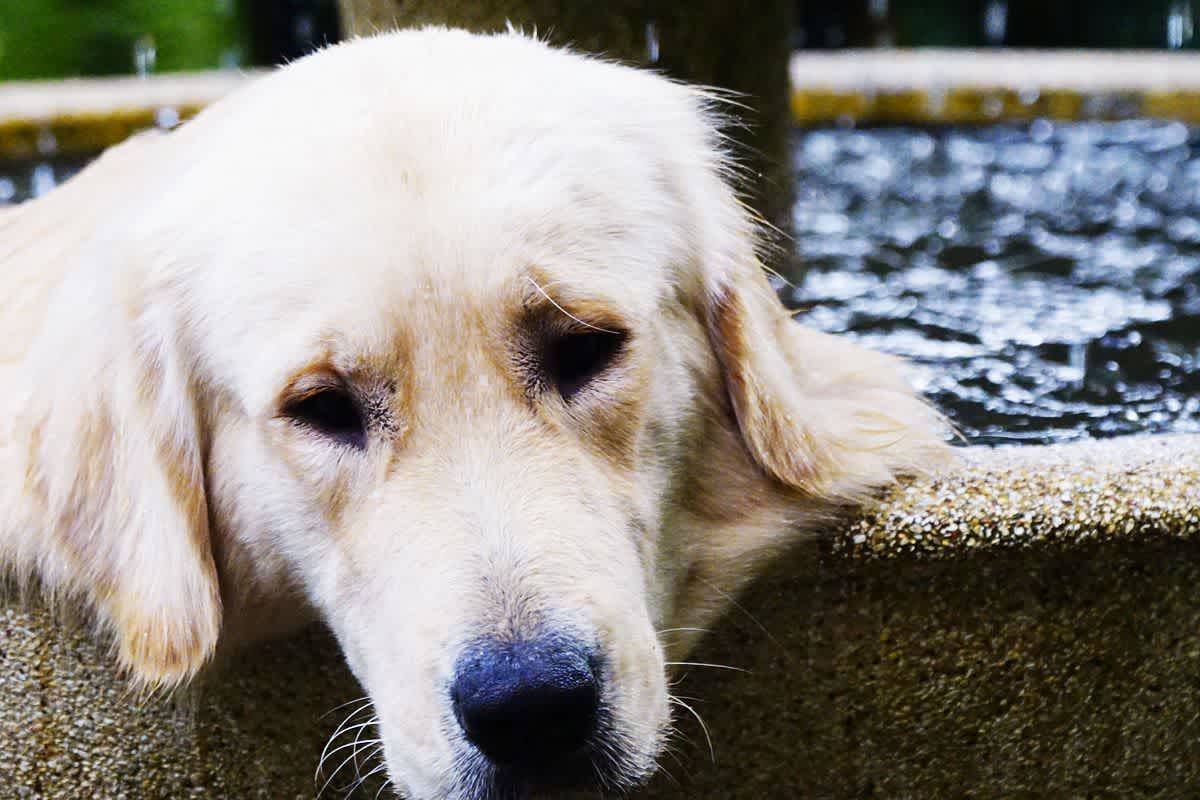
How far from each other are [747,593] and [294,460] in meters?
0.81

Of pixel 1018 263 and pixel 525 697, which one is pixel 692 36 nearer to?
pixel 1018 263

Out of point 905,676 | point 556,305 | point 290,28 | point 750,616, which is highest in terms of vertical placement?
point 290,28

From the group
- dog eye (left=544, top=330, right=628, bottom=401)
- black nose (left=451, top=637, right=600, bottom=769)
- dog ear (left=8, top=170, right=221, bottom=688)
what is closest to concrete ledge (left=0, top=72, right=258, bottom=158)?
dog ear (left=8, top=170, right=221, bottom=688)

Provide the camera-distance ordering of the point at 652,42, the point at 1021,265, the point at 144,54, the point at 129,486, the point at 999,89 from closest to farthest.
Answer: the point at 129,486
the point at 652,42
the point at 1021,265
the point at 999,89
the point at 144,54

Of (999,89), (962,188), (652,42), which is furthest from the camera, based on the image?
(999,89)

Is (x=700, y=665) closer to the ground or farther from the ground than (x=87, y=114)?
closer to the ground

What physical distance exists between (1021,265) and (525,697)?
3683 mm

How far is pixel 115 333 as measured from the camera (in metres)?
2.52

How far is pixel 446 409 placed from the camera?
215 centimetres

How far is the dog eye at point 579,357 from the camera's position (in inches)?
87.4

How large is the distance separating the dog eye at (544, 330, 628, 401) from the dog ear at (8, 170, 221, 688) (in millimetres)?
694

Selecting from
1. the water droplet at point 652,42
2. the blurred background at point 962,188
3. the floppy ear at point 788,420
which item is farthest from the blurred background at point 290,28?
the floppy ear at point 788,420

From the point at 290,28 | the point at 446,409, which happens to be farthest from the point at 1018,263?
the point at 290,28

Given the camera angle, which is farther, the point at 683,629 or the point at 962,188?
the point at 962,188
